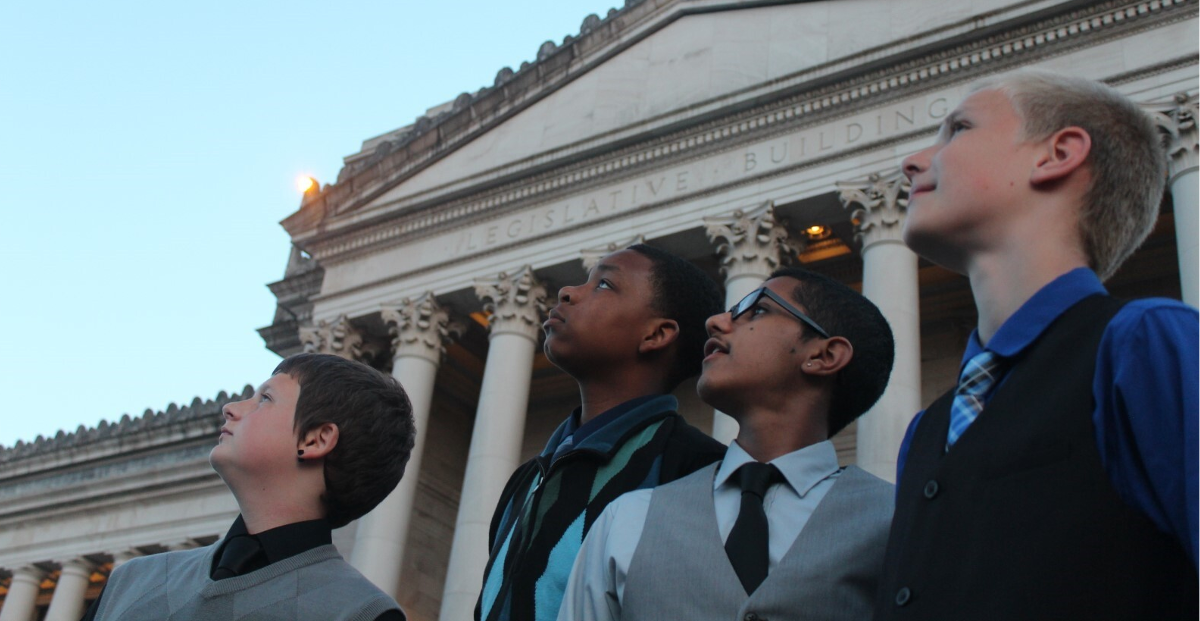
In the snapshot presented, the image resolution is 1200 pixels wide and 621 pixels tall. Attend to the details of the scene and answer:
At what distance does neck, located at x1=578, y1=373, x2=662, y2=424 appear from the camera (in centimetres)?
566

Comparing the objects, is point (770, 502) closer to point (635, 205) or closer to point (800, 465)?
point (800, 465)

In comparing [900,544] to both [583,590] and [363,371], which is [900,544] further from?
[363,371]

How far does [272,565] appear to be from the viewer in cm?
470

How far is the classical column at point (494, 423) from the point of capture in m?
20.6

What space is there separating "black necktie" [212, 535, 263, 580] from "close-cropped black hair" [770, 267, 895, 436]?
228 centimetres

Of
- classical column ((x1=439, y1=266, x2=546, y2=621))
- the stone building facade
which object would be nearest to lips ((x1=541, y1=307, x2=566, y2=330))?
the stone building facade

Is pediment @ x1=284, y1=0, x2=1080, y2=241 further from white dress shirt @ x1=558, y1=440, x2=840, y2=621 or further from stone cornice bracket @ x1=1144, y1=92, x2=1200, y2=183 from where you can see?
white dress shirt @ x1=558, y1=440, x2=840, y2=621

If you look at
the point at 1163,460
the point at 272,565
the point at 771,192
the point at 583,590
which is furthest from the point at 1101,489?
the point at 771,192

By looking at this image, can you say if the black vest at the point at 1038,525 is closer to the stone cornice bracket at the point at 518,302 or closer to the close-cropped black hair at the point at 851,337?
the close-cropped black hair at the point at 851,337

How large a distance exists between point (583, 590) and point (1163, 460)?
2041 millimetres

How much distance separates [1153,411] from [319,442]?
11.1ft

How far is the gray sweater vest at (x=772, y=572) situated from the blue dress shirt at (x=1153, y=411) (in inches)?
47.3

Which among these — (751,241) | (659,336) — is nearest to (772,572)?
(659,336)

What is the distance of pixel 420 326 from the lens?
24.5 meters
